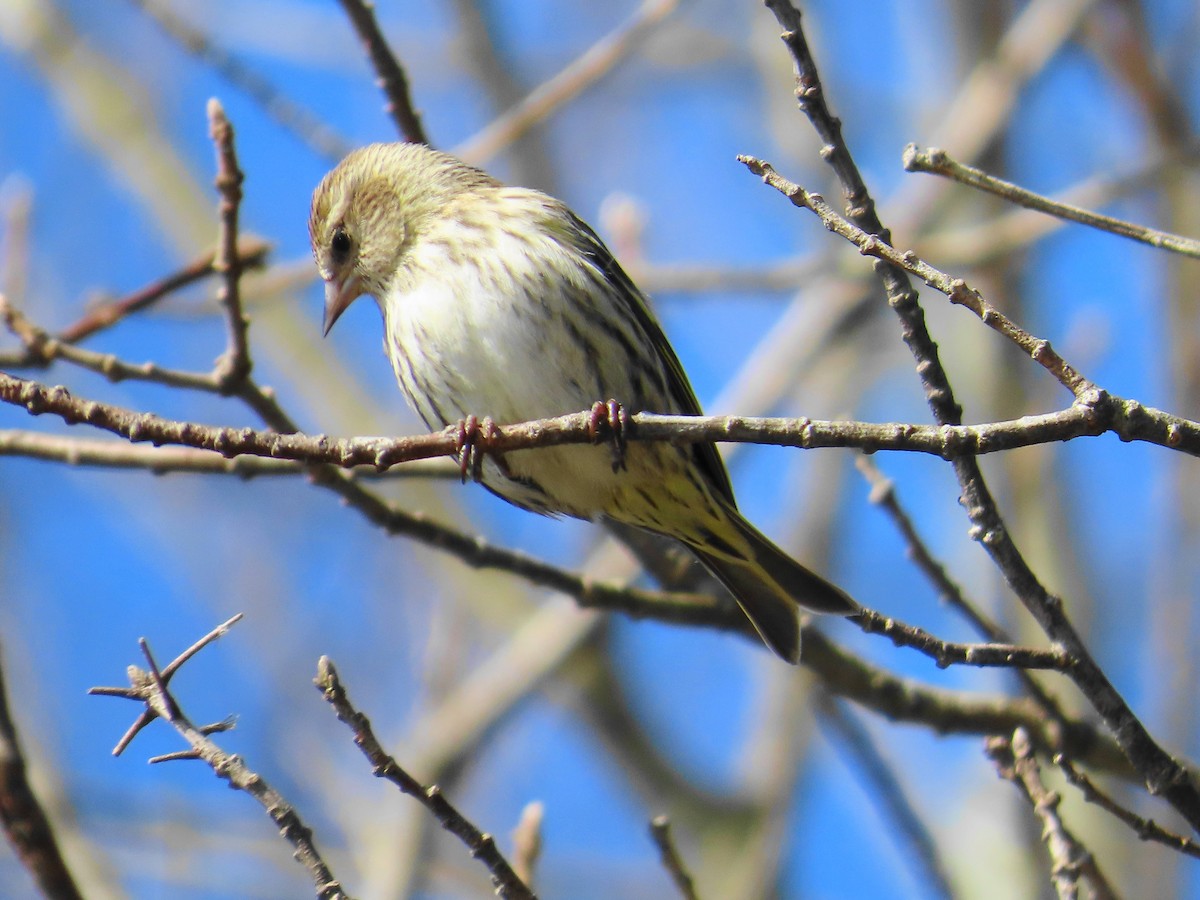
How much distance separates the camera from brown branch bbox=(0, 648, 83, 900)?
8.25ft

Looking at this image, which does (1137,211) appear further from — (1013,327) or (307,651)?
(1013,327)

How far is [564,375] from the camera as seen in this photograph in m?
3.85

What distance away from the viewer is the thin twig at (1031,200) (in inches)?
99.7

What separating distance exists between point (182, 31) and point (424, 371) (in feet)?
4.49

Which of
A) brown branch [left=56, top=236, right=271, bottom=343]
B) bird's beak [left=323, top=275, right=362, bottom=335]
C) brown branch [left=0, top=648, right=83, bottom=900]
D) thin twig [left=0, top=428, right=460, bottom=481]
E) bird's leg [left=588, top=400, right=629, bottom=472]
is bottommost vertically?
brown branch [left=0, top=648, right=83, bottom=900]

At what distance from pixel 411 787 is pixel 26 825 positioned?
2.52 feet

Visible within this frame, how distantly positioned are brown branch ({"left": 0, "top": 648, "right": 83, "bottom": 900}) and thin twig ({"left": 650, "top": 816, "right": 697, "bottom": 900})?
1076 mm

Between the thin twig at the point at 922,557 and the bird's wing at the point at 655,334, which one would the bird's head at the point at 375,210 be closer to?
the bird's wing at the point at 655,334

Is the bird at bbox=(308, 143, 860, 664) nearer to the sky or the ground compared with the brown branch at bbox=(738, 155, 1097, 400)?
nearer to the sky

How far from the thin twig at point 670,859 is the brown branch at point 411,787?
1.49ft

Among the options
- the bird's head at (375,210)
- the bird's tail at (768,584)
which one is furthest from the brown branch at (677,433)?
the bird's head at (375,210)

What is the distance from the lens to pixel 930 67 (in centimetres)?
938

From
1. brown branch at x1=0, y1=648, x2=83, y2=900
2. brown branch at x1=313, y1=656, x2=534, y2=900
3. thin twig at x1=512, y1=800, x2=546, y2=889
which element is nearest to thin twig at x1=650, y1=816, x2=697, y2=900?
thin twig at x1=512, y1=800, x2=546, y2=889

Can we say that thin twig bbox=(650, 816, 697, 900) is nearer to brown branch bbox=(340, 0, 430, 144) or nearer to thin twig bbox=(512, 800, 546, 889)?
thin twig bbox=(512, 800, 546, 889)
